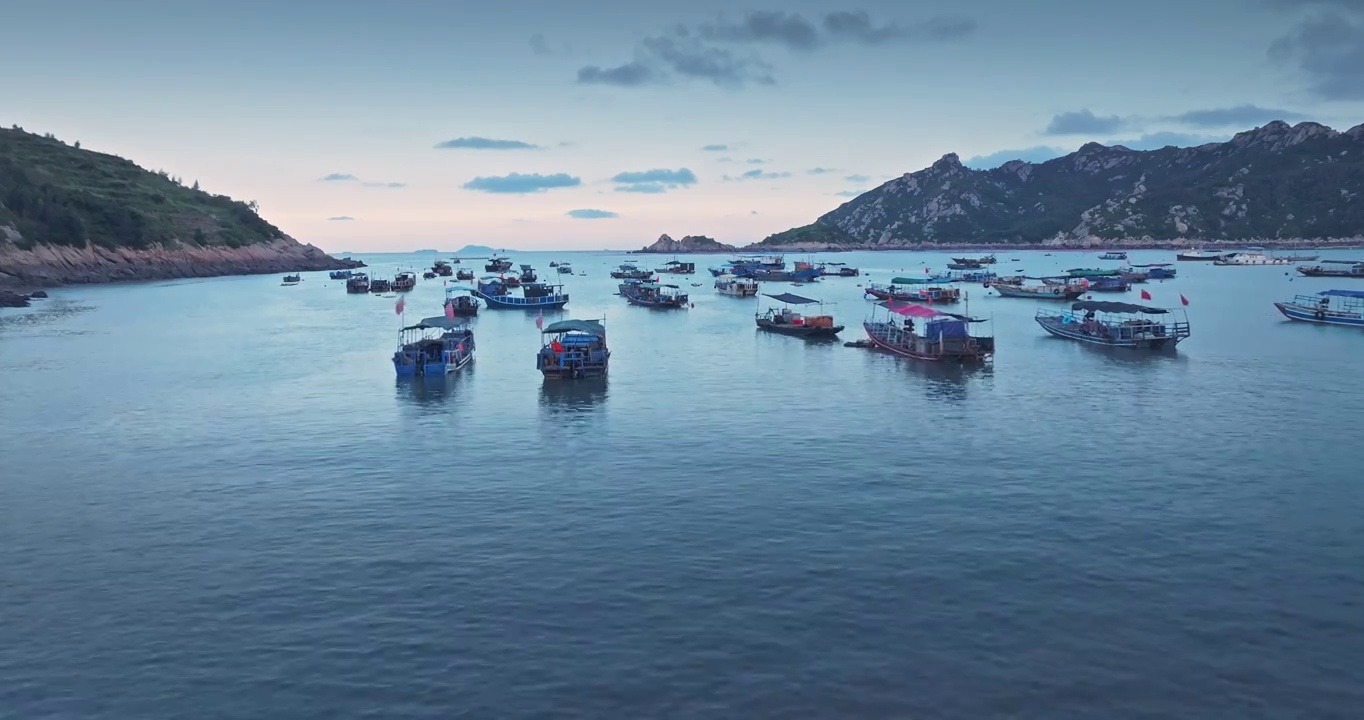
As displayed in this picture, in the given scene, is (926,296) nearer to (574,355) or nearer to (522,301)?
(522,301)

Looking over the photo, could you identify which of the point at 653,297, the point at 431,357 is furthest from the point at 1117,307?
the point at 653,297

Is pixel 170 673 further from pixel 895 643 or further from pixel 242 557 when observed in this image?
pixel 895 643

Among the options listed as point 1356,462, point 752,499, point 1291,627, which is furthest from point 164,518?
point 1356,462

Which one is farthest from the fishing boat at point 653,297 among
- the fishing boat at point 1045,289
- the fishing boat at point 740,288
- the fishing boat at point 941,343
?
the fishing boat at point 941,343

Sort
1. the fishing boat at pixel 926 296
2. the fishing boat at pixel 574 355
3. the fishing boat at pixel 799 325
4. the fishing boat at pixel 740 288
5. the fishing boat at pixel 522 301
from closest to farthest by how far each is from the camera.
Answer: the fishing boat at pixel 574 355 < the fishing boat at pixel 799 325 < the fishing boat at pixel 522 301 < the fishing boat at pixel 926 296 < the fishing boat at pixel 740 288

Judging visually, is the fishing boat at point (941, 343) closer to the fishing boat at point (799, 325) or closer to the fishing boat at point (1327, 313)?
the fishing boat at point (799, 325)

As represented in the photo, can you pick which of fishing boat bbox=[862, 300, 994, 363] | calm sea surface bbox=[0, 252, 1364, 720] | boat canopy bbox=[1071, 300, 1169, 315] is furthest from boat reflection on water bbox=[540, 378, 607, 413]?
boat canopy bbox=[1071, 300, 1169, 315]
